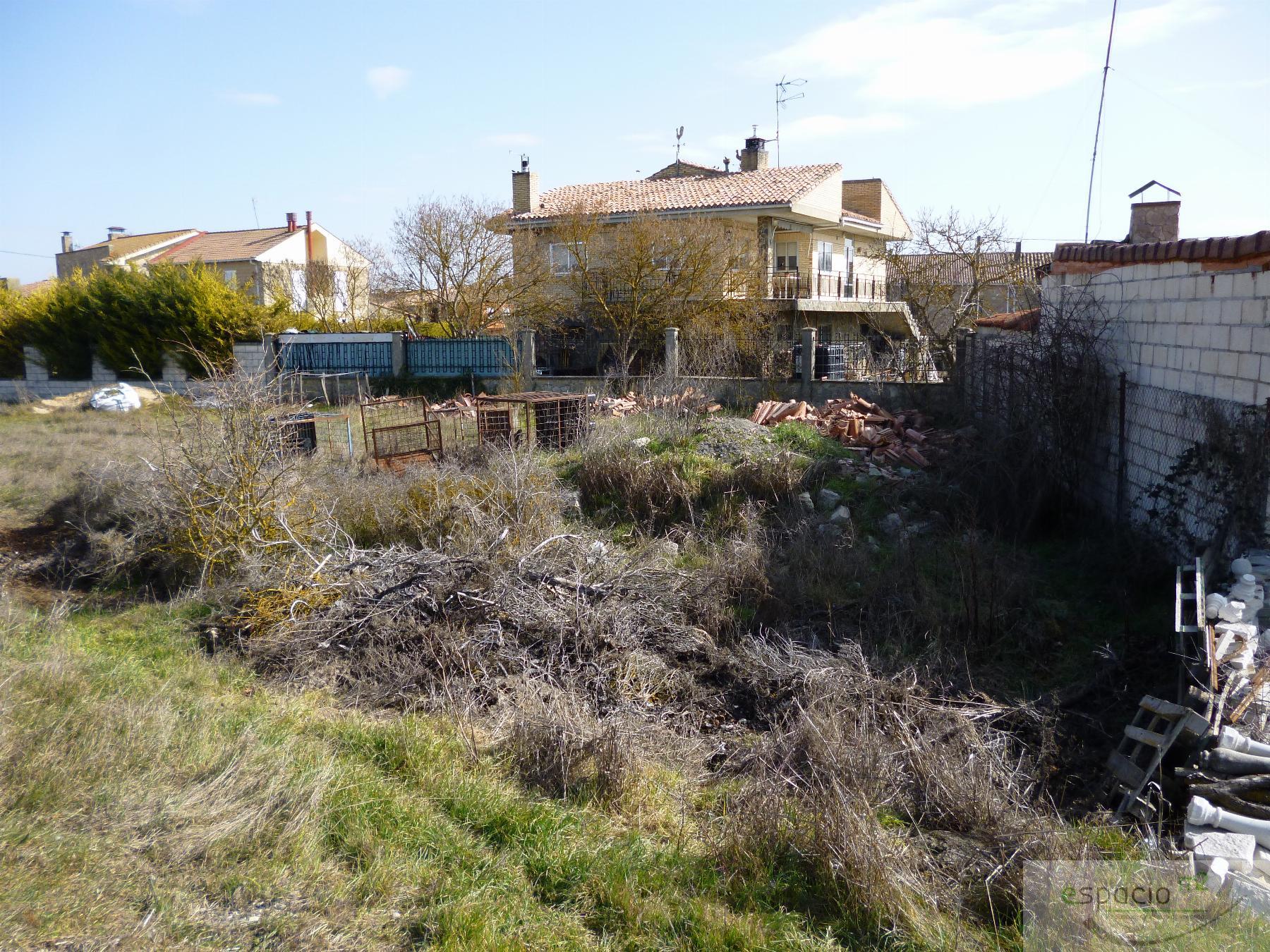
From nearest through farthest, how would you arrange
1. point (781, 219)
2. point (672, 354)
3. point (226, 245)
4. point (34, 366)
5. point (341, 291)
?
1. point (672, 354)
2. point (34, 366)
3. point (781, 219)
4. point (341, 291)
5. point (226, 245)

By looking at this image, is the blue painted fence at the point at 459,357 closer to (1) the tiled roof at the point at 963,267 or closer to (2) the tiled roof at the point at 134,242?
(1) the tiled roof at the point at 963,267

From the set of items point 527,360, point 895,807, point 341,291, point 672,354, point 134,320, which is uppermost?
point 341,291

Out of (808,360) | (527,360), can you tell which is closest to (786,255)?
(527,360)

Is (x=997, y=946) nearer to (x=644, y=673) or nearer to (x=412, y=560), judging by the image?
(x=644, y=673)

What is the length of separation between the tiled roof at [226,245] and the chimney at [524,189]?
1125cm

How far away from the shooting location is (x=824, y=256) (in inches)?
1159

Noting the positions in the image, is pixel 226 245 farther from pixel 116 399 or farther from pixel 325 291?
pixel 116 399

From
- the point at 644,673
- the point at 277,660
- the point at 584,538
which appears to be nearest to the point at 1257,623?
the point at 644,673

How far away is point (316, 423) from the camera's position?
39.4ft

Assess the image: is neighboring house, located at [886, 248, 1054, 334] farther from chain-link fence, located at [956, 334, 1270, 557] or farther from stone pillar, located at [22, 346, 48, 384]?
stone pillar, located at [22, 346, 48, 384]

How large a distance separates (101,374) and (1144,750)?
27617mm

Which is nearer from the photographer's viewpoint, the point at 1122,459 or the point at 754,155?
the point at 1122,459

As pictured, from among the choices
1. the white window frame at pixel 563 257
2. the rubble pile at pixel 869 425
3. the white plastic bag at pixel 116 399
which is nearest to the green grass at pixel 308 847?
the rubble pile at pixel 869 425

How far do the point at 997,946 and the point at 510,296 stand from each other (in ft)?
70.1
